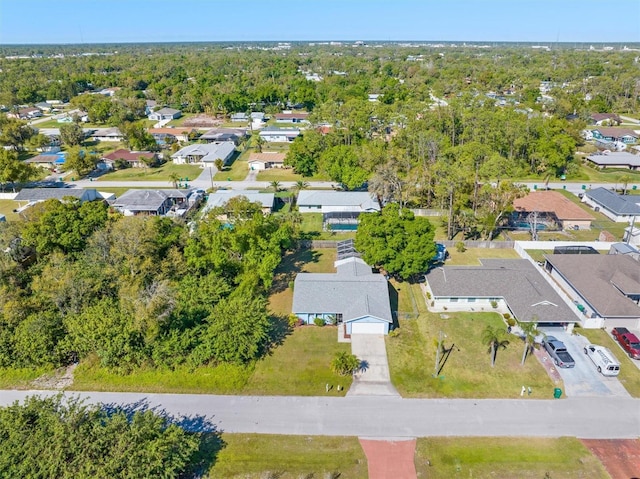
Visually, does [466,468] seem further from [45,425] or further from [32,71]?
[32,71]

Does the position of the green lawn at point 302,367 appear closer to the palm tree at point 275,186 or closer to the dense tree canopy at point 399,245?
the dense tree canopy at point 399,245

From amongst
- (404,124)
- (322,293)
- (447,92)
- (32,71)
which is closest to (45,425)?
(322,293)

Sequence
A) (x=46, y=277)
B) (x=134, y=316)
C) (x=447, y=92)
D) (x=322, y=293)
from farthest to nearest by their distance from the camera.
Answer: (x=447, y=92) < (x=322, y=293) < (x=46, y=277) < (x=134, y=316)

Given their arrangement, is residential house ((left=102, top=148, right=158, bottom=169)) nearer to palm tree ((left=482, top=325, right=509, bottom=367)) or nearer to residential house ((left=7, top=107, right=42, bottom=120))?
residential house ((left=7, top=107, right=42, bottom=120))

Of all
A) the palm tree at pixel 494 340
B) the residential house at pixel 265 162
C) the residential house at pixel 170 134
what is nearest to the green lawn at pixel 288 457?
the palm tree at pixel 494 340

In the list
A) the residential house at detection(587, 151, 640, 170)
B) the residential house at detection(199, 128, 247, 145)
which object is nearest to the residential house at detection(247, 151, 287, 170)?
the residential house at detection(199, 128, 247, 145)
